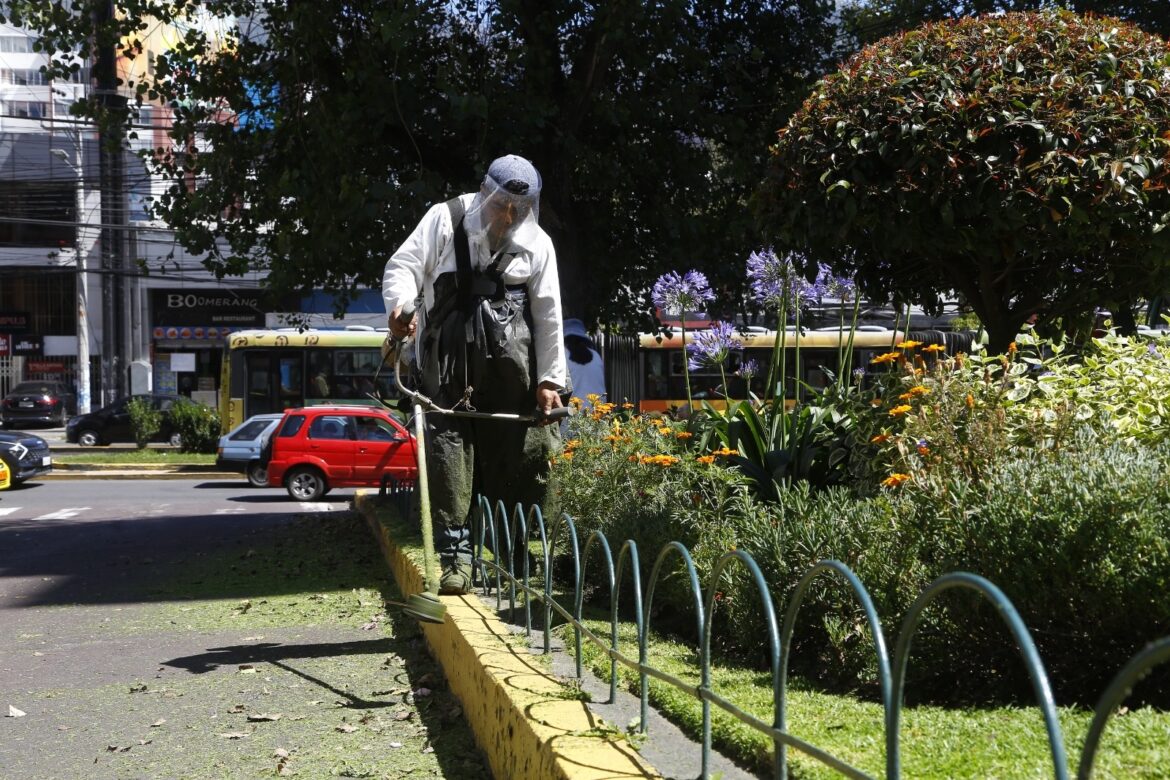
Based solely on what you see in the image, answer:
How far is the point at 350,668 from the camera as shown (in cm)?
568

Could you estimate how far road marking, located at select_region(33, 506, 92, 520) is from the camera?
50.2ft

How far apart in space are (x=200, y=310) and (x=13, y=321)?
7.66m

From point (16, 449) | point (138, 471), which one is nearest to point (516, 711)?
point (16, 449)

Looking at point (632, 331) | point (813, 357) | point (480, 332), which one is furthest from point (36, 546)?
point (813, 357)

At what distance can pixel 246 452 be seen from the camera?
22.2m

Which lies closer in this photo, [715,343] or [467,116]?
[715,343]

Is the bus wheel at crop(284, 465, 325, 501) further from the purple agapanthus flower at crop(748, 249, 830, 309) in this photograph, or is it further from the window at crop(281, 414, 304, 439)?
the purple agapanthus flower at crop(748, 249, 830, 309)

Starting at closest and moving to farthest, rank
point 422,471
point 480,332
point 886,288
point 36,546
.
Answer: point 422,471 < point 480,332 < point 886,288 < point 36,546

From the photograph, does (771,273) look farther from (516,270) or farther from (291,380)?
(291,380)

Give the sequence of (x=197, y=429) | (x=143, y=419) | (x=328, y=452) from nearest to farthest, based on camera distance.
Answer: (x=328, y=452) → (x=197, y=429) → (x=143, y=419)

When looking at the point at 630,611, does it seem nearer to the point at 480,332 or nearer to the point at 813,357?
the point at 480,332

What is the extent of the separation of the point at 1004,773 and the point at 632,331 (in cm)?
1250

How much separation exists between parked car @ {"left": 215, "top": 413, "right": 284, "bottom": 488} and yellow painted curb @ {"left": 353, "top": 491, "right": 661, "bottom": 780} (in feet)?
55.8

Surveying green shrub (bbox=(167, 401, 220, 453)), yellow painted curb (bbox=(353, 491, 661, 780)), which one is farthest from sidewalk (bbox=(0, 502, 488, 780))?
green shrub (bbox=(167, 401, 220, 453))
